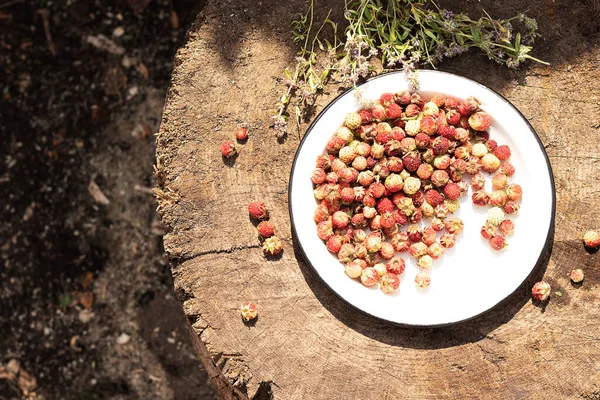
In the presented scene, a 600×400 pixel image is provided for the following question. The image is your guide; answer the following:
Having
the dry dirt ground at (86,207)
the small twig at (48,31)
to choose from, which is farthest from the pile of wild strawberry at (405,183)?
the small twig at (48,31)

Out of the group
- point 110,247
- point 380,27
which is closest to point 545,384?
point 380,27

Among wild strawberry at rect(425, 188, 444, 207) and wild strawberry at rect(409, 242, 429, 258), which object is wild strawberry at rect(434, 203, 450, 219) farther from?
wild strawberry at rect(409, 242, 429, 258)

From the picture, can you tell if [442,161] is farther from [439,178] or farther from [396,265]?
[396,265]

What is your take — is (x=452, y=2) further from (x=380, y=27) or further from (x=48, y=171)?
(x=48, y=171)

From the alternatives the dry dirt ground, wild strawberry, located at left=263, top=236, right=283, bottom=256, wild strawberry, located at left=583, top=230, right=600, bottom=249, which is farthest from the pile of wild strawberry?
the dry dirt ground

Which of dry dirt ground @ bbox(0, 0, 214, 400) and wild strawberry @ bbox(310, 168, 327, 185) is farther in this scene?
dry dirt ground @ bbox(0, 0, 214, 400)
